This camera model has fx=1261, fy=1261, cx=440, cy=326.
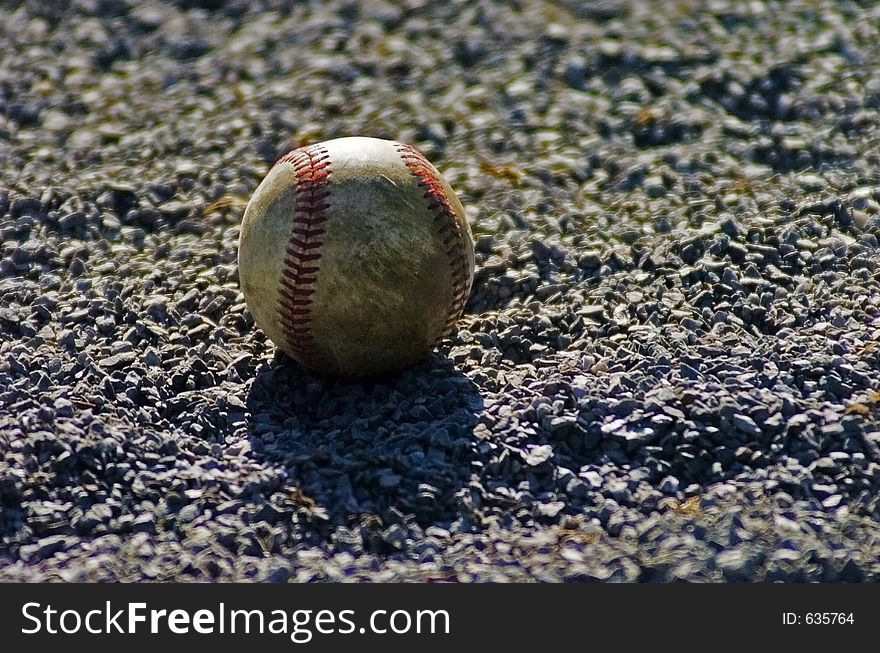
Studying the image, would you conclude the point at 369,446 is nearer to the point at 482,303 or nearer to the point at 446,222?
the point at 446,222

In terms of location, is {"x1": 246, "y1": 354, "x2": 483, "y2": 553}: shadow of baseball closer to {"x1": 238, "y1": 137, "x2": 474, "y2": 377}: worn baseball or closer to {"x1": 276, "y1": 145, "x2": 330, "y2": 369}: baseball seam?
{"x1": 238, "y1": 137, "x2": 474, "y2": 377}: worn baseball

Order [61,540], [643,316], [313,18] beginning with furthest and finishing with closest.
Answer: [313,18] → [643,316] → [61,540]

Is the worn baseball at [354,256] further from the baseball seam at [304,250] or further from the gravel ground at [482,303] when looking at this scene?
the gravel ground at [482,303]

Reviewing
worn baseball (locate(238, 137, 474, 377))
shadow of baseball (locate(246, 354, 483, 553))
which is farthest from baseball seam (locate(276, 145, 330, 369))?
shadow of baseball (locate(246, 354, 483, 553))

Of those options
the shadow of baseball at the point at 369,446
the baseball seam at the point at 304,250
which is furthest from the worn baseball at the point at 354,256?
the shadow of baseball at the point at 369,446

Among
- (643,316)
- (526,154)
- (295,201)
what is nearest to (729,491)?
(643,316)

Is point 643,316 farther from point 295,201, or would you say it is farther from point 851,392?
point 295,201

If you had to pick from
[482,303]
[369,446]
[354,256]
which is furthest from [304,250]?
[482,303]
